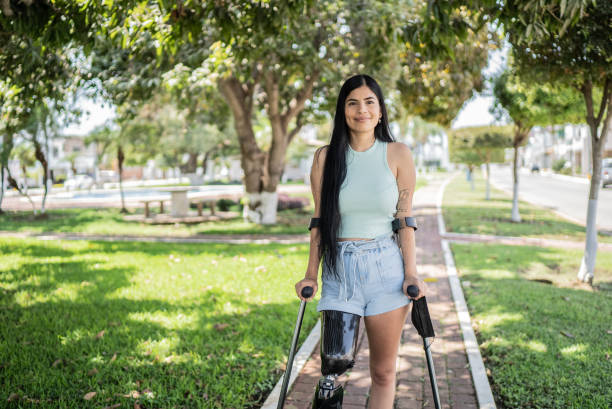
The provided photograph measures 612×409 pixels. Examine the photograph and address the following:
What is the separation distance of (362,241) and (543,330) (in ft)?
11.1

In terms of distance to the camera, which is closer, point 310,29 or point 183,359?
point 183,359

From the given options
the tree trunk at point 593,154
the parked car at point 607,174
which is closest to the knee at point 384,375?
the tree trunk at point 593,154

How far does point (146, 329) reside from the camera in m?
4.91

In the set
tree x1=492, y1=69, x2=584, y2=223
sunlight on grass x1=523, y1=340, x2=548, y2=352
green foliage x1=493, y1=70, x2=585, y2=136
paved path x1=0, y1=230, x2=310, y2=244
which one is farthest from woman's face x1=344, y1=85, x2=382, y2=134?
paved path x1=0, y1=230, x2=310, y2=244

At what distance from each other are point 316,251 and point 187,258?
6737 millimetres

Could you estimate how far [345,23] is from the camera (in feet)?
36.7

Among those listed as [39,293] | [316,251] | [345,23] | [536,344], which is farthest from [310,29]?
[316,251]

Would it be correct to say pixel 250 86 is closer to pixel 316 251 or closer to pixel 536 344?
pixel 536 344

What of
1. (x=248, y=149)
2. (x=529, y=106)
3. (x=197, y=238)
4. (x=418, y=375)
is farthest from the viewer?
(x=248, y=149)

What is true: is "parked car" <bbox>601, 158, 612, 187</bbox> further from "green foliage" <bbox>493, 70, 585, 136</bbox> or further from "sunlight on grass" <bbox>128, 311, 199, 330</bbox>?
"sunlight on grass" <bbox>128, 311, 199, 330</bbox>

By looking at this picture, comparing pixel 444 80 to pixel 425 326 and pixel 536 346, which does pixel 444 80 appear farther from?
pixel 425 326

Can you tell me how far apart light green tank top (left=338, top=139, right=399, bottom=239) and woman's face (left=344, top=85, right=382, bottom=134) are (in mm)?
155

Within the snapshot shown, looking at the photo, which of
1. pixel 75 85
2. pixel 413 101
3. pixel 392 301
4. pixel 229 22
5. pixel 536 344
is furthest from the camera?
pixel 413 101

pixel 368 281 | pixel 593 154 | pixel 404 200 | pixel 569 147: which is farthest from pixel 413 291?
pixel 569 147
